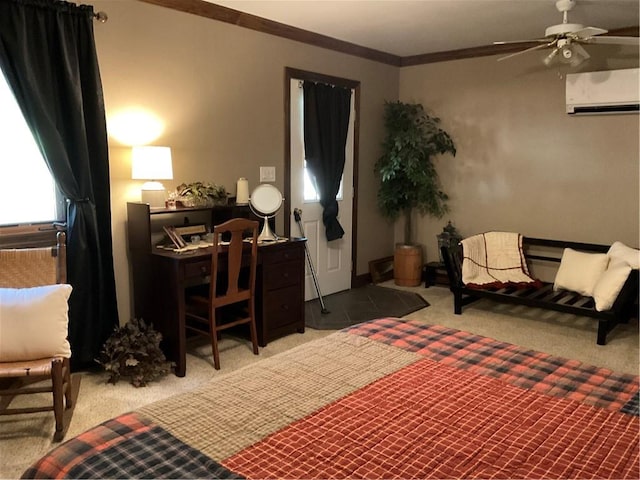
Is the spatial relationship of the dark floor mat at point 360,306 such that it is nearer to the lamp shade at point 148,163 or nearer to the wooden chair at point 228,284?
the wooden chair at point 228,284

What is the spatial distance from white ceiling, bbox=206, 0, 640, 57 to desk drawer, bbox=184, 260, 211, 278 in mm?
1925

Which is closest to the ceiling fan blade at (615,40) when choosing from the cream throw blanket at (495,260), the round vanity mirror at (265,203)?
the cream throw blanket at (495,260)

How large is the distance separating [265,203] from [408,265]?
226 cm

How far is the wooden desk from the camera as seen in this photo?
3.40 meters

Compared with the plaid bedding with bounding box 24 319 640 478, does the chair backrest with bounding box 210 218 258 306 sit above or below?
above

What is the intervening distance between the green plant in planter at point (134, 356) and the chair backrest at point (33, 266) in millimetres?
567

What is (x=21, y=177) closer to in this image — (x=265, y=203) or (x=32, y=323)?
(x=32, y=323)

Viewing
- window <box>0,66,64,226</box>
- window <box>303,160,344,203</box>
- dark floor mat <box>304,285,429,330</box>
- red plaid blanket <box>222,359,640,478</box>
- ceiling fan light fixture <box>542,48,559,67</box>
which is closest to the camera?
red plaid blanket <box>222,359,640,478</box>

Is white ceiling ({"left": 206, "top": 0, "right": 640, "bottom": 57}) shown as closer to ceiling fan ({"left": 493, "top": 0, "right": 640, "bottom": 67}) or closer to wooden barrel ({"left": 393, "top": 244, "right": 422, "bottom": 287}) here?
ceiling fan ({"left": 493, "top": 0, "right": 640, "bottom": 67})

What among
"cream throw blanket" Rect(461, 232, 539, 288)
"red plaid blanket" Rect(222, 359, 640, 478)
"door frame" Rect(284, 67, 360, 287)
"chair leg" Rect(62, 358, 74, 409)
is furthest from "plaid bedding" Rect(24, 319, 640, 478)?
"door frame" Rect(284, 67, 360, 287)

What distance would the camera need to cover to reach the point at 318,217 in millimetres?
5234

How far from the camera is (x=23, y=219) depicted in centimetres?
331

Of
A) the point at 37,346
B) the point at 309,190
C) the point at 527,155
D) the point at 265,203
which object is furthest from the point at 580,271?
the point at 37,346

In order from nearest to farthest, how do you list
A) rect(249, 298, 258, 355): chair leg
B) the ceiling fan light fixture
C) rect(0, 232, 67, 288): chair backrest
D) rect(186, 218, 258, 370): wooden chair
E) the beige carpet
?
the beige carpet < rect(0, 232, 67, 288): chair backrest < rect(186, 218, 258, 370): wooden chair < the ceiling fan light fixture < rect(249, 298, 258, 355): chair leg
